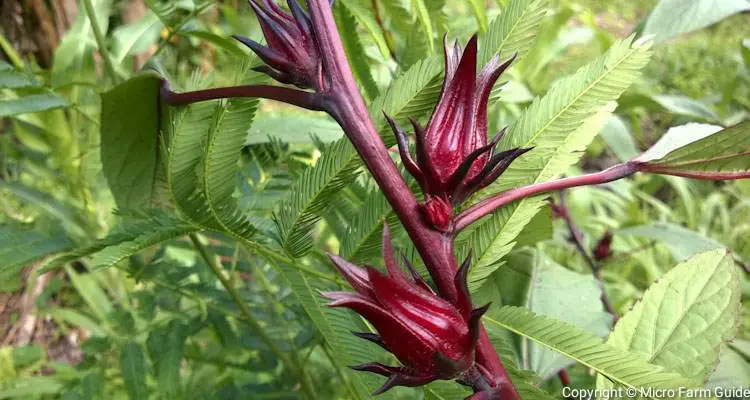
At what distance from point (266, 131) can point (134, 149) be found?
0.53 ft

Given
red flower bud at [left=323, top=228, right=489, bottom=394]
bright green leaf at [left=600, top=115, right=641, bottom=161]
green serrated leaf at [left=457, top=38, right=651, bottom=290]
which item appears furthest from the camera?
bright green leaf at [left=600, top=115, right=641, bottom=161]

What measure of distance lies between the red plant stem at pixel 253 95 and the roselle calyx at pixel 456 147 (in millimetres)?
47

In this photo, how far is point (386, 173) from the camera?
0.33 metres

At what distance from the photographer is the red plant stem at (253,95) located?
0.35 metres

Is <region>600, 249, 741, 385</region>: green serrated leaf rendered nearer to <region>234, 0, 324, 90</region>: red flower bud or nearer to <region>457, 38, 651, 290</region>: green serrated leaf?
<region>457, 38, 651, 290</region>: green serrated leaf

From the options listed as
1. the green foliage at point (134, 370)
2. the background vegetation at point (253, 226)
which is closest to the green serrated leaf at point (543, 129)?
the background vegetation at point (253, 226)

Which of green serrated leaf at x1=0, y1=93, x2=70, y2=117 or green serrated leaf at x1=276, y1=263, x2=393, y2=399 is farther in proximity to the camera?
green serrated leaf at x1=0, y1=93, x2=70, y2=117

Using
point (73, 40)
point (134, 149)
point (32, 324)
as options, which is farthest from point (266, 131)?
point (32, 324)

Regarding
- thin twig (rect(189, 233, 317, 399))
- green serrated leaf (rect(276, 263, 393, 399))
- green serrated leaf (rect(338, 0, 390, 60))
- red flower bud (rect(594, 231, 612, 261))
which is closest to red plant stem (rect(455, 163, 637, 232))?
green serrated leaf (rect(276, 263, 393, 399))

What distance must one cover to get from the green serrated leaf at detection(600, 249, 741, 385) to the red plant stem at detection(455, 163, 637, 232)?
16cm

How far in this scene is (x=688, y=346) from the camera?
47cm

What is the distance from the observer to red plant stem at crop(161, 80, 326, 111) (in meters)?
0.35

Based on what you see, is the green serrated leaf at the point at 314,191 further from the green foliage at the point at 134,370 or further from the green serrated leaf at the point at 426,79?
the green foliage at the point at 134,370

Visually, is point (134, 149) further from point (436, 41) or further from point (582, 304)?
point (582, 304)
